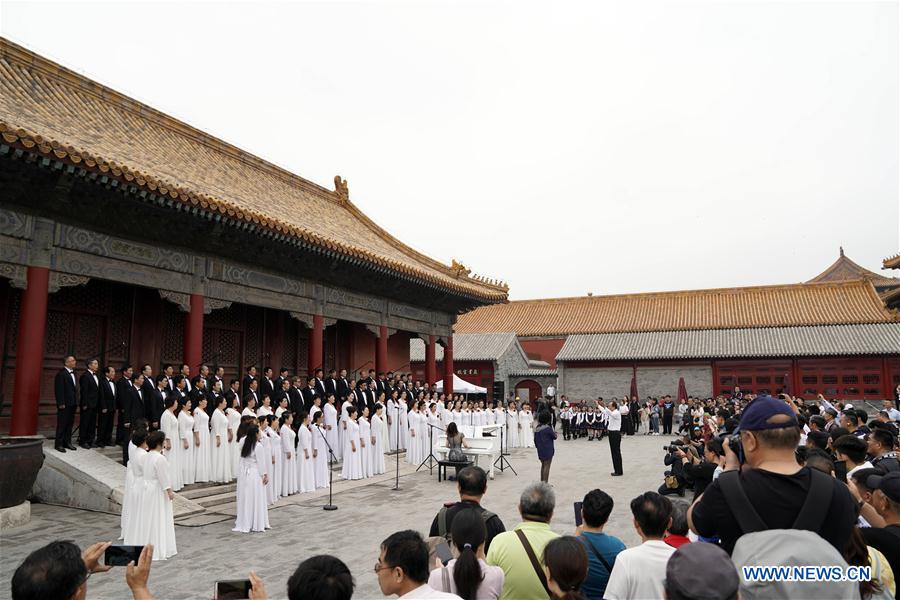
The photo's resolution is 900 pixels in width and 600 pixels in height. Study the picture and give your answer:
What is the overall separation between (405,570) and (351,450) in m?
10.1

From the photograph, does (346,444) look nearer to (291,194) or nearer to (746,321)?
(291,194)

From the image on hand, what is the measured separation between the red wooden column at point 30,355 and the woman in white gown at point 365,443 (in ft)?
18.2

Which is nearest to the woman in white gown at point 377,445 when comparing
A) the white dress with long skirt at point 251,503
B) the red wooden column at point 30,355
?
the white dress with long skirt at point 251,503

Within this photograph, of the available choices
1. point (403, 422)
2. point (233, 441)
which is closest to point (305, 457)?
point (233, 441)

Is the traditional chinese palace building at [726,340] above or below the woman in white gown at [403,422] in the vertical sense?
above

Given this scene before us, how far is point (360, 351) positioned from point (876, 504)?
54.4 feet

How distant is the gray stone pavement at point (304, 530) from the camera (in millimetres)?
5797

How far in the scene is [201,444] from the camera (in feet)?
33.3

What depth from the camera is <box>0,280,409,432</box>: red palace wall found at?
35.6ft

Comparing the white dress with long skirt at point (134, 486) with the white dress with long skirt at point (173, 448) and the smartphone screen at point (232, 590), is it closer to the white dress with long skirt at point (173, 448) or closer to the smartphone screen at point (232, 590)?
the white dress with long skirt at point (173, 448)

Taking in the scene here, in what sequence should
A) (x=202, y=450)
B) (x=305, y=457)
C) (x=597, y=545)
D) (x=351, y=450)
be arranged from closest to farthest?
1. (x=597, y=545)
2. (x=202, y=450)
3. (x=305, y=457)
4. (x=351, y=450)

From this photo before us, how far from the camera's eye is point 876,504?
10.3 ft

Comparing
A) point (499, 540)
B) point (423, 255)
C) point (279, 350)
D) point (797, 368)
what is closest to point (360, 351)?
point (279, 350)

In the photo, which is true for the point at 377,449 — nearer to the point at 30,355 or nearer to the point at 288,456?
the point at 288,456
